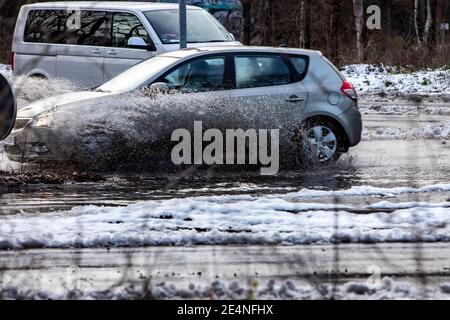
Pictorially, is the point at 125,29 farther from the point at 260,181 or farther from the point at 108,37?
the point at 260,181

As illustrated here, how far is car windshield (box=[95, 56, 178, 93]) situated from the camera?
12602 millimetres

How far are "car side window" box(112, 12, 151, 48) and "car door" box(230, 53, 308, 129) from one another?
15.3ft

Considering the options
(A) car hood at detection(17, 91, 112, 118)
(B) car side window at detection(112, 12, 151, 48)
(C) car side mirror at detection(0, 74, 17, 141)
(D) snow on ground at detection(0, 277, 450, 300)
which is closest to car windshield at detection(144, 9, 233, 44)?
(B) car side window at detection(112, 12, 151, 48)

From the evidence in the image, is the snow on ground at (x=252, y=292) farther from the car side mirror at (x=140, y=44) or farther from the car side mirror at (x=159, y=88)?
the car side mirror at (x=140, y=44)

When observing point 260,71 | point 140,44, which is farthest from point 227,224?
point 140,44

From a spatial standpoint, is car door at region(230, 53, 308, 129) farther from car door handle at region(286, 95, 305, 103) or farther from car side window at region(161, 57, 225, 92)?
car side window at region(161, 57, 225, 92)

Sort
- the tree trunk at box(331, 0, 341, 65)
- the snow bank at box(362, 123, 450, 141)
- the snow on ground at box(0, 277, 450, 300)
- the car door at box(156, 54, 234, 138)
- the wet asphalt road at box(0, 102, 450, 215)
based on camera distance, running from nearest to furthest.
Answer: the snow on ground at box(0, 277, 450, 300) → the wet asphalt road at box(0, 102, 450, 215) → the car door at box(156, 54, 234, 138) → the snow bank at box(362, 123, 450, 141) → the tree trunk at box(331, 0, 341, 65)

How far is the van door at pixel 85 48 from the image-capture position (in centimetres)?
1781

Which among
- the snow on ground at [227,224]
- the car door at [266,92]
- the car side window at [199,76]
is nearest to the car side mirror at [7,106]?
the snow on ground at [227,224]

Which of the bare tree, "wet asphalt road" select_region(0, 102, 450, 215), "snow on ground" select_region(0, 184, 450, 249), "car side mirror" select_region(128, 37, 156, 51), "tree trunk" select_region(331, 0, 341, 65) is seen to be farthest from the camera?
the bare tree

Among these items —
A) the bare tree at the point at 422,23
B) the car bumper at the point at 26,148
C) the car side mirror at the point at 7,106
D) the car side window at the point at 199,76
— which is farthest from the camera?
the bare tree at the point at 422,23

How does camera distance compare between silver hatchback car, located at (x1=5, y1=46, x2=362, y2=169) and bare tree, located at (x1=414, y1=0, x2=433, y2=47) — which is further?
bare tree, located at (x1=414, y1=0, x2=433, y2=47)

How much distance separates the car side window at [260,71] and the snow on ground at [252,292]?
661 centimetres
